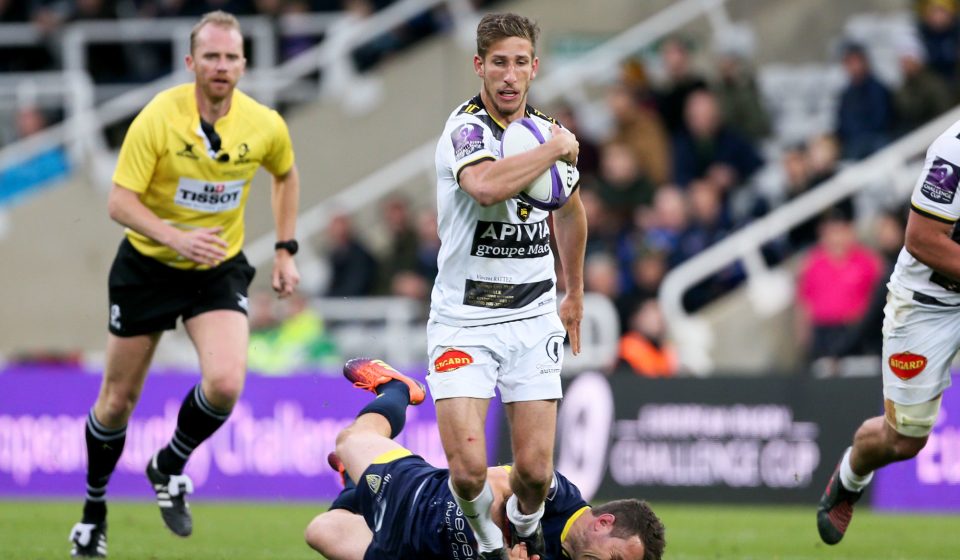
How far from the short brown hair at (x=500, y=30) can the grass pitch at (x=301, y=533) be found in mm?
3592

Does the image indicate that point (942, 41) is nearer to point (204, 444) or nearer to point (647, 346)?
point (647, 346)

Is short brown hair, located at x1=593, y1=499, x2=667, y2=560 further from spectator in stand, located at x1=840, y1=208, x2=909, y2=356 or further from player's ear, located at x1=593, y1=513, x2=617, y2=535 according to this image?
spectator in stand, located at x1=840, y1=208, x2=909, y2=356

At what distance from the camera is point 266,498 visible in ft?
49.1

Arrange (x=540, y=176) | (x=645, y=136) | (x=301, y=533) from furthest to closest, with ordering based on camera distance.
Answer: (x=645, y=136) → (x=301, y=533) → (x=540, y=176)

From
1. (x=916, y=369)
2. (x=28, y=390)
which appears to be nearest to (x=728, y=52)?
(x=28, y=390)

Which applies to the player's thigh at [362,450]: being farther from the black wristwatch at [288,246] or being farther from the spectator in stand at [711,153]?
the spectator in stand at [711,153]

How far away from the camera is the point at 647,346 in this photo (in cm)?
1517

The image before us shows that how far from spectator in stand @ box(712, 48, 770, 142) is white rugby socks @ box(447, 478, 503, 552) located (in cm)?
1035

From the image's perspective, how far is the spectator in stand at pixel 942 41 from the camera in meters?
17.2

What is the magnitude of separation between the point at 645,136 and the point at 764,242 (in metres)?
1.90

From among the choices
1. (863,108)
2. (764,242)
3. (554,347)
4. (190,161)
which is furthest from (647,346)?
(554,347)

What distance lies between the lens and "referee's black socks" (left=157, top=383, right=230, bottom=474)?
946 cm

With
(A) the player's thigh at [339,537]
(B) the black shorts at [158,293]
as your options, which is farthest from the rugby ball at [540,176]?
(B) the black shorts at [158,293]

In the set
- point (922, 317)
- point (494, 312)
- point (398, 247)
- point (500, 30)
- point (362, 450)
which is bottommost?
point (398, 247)
